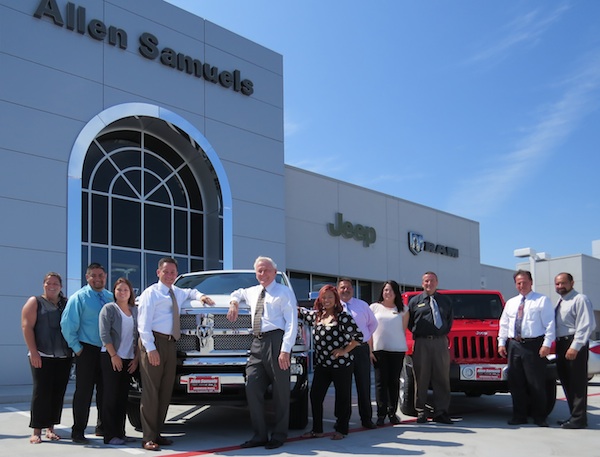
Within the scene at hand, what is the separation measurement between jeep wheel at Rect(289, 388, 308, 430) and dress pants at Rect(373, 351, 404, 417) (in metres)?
0.98

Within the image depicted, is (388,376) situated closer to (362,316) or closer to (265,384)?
(362,316)

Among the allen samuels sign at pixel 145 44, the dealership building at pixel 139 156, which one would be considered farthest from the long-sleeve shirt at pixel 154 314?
the allen samuels sign at pixel 145 44

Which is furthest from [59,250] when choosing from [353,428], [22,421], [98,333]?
[353,428]

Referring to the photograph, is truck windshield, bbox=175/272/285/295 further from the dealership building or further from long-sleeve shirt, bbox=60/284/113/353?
the dealership building

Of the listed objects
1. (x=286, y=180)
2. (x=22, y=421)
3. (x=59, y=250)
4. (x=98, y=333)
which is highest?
(x=286, y=180)

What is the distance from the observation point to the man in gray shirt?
23.7 feet

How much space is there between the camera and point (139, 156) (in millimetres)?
15930

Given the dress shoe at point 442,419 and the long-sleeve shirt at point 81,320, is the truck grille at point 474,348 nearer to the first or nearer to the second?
the dress shoe at point 442,419

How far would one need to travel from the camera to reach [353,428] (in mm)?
7250

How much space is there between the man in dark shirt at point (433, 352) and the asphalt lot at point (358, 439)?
25cm

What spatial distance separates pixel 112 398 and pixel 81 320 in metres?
0.83

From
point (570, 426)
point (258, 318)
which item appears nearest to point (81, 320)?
point (258, 318)

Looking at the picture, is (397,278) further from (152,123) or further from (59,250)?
(59,250)

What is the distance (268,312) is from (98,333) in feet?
5.69
